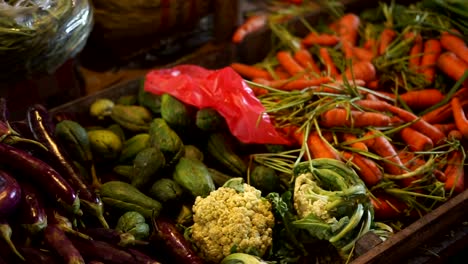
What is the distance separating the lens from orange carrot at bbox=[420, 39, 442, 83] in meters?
2.49

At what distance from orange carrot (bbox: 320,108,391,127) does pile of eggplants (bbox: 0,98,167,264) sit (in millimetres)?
786

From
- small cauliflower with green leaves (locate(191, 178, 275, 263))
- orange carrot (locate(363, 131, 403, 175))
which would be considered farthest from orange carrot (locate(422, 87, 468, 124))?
small cauliflower with green leaves (locate(191, 178, 275, 263))

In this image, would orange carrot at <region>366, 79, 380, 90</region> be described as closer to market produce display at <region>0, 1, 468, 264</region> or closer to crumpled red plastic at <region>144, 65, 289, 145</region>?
market produce display at <region>0, 1, 468, 264</region>

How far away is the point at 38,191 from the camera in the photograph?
154 cm

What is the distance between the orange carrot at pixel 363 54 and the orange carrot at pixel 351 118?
0.56m

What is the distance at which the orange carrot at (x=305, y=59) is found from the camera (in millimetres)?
2635

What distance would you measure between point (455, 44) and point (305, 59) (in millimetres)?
691

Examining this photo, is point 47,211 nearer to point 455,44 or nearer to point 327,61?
point 327,61

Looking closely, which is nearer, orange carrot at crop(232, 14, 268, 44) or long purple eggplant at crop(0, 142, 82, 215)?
long purple eggplant at crop(0, 142, 82, 215)

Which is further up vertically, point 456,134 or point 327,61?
point 327,61

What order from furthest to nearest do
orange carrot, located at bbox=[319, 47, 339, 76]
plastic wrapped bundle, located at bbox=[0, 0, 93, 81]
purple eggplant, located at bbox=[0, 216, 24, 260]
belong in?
orange carrot, located at bbox=[319, 47, 339, 76] → plastic wrapped bundle, located at bbox=[0, 0, 93, 81] → purple eggplant, located at bbox=[0, 216, 24, 260]

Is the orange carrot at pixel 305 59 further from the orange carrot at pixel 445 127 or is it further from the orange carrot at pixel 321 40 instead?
the orange carrot at pixel 445 127

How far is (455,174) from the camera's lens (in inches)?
80.4

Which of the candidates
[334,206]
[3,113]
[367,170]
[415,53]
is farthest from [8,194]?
[415,53]
